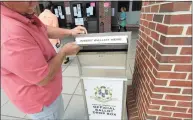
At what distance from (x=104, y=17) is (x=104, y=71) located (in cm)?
548

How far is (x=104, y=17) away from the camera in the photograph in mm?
6453

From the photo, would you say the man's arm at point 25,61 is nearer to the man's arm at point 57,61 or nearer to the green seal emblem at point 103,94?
the man's arm at point 57,61

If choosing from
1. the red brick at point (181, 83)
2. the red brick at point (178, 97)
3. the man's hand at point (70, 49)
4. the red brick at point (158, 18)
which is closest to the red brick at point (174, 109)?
the red brick at point (178, 97)

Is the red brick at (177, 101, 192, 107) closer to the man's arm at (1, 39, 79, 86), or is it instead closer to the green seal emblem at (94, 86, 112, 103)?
the green seal emblem at (94, 86, 112, 103)

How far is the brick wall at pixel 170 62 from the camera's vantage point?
Result: 0.89m

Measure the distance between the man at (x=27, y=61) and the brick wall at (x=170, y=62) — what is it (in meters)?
0.64

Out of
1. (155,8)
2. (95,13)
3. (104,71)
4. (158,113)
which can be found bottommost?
(158,113)

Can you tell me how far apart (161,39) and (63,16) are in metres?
6.34

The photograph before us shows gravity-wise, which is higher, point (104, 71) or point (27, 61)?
point (27, 61)

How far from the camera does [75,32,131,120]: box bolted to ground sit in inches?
43.2

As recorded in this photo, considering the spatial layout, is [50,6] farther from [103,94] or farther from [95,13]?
[103,94]

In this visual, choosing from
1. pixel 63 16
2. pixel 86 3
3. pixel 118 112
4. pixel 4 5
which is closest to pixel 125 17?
pixel 86 3

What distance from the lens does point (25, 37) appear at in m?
0.84

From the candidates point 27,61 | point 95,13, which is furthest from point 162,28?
point 95,13
